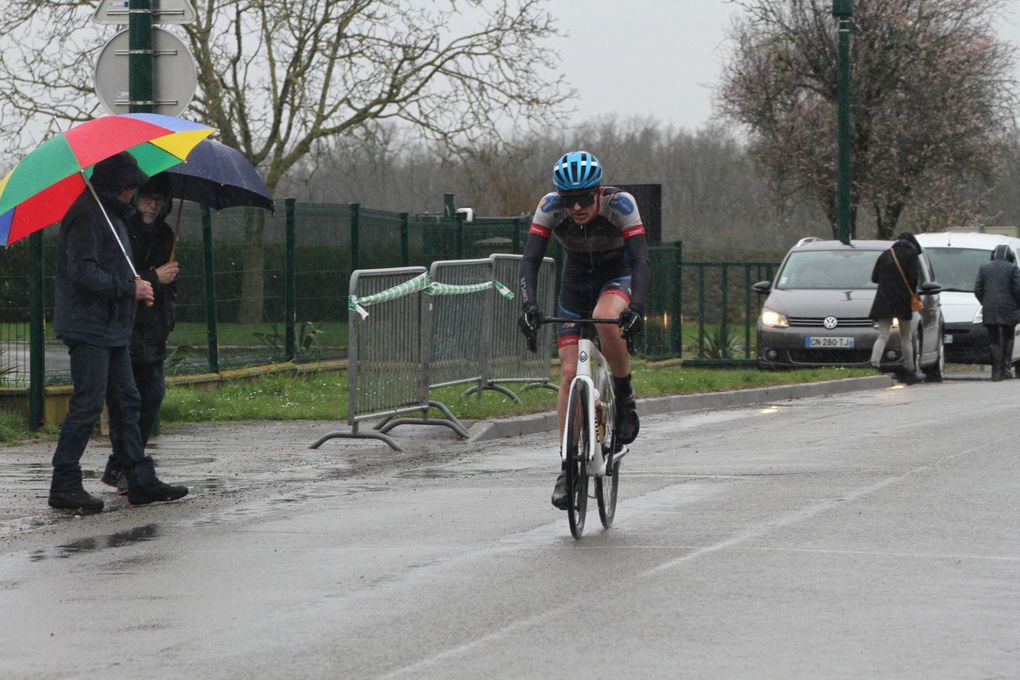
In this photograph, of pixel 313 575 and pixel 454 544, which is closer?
pixel 313 575

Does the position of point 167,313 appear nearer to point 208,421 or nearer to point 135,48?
point 135,48

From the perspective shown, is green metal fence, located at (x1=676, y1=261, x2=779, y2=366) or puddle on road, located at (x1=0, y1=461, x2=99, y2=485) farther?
green metal fence, located at (x1=676, y1=261, x2=779, y2=366)

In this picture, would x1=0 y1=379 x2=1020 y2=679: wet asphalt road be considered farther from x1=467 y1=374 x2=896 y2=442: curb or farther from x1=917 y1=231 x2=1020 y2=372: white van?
x1=917 y1=231 x2=1020 y2=372: white van

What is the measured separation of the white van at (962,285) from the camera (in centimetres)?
2689

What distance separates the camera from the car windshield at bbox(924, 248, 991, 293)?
91.2 ft

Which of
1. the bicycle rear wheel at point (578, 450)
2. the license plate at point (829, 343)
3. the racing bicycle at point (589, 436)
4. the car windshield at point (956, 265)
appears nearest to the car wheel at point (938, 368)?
the license plate at point (829, 343)

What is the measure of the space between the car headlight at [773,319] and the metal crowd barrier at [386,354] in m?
9.97

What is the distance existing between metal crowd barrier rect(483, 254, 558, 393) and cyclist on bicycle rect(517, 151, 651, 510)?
6440 mm

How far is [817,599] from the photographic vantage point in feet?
23.1

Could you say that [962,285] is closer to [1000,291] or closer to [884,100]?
[1000,291]

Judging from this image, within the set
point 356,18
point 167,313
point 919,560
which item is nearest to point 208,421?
point 167,313

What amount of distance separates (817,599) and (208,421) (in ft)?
29.9

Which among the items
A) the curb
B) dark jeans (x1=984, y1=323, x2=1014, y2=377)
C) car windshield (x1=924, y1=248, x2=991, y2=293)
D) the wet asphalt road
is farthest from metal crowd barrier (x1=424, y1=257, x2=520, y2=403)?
car windshield (x1=924, y1=248, x2=991, y2=293)

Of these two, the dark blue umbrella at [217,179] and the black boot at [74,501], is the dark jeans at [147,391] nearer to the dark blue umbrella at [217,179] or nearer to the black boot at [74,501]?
the black boot at [74,501]
